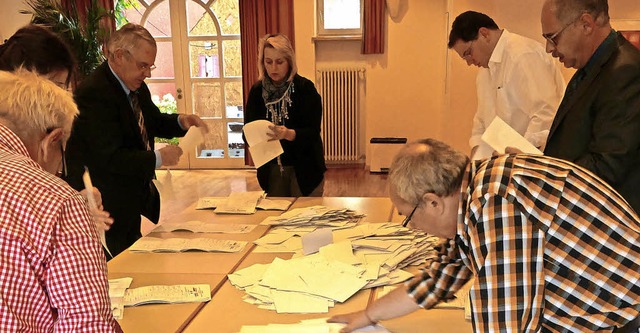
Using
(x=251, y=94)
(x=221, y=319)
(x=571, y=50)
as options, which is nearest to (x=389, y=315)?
(x=221, y=319)

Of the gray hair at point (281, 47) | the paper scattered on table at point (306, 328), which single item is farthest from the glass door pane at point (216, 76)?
the paper scattered on table at point (306, 328)

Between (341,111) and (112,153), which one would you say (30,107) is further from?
(341,111)

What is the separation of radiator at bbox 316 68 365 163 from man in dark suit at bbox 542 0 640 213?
4898 millimetres

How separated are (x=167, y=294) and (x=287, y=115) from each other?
1498 mm

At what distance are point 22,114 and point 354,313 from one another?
2.97 ft

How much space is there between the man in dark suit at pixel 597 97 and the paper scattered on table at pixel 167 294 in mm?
1219

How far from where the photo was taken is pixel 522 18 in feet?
16.0

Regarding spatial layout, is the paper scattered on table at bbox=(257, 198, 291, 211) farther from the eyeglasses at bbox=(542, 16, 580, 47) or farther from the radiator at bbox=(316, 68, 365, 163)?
the radiator at bbox=(316, 68, 365, 163)

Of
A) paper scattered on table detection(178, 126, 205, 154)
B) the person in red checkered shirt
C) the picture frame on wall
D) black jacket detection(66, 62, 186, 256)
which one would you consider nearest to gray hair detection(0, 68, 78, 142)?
the person in red checkered shirt

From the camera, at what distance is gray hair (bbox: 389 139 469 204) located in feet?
3.81

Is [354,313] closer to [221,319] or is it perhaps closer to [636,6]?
[221,319]

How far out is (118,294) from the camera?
1.62 metres

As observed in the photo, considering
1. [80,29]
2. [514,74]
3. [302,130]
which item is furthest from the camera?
[80,29]

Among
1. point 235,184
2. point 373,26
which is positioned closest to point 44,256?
point 235,184
